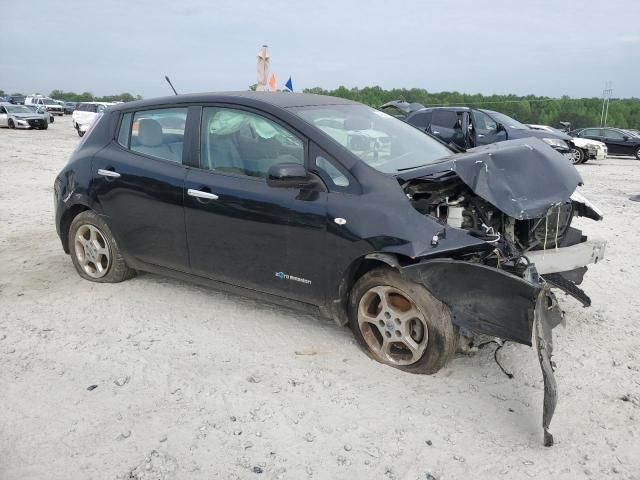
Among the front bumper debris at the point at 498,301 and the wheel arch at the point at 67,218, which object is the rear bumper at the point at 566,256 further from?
the wheel arch at the point at 67,218

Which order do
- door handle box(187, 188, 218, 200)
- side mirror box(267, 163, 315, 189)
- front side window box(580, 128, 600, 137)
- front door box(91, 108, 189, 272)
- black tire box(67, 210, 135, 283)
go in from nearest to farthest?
side mirror box(267, 163, 315, 189) < door handle box(187, 188, 218, 200) < front door box(91, 108, 189, 272) < black tire box(67, 210, 135, 283) < front side window box(580, 128, 600, 137)

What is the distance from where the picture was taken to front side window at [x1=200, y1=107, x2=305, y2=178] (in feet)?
13.3

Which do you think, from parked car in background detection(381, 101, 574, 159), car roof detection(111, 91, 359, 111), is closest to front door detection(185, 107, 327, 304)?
car roof detection(111, 91, 359, 111)

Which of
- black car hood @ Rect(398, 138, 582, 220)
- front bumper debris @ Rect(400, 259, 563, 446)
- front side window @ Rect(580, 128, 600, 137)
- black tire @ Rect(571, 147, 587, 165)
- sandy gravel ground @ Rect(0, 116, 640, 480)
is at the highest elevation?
black car hood @ Rect(398, 138, 582, 220)

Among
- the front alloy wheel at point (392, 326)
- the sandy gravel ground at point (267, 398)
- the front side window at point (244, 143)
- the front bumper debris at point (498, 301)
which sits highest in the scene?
the front side window at point (244, 143)

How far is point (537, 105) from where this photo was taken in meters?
38.9

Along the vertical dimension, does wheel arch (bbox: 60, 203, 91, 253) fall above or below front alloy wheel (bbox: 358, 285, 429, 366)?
above

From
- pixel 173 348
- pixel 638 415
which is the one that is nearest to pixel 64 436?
pixel 173 348

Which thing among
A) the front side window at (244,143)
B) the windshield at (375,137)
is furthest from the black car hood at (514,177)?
the front side window at (244,143)

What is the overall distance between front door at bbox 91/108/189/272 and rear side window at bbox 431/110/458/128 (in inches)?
418

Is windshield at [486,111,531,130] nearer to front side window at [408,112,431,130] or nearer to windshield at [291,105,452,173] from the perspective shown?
front side window at [408,112,431,130]

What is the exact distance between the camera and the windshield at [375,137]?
4023mm

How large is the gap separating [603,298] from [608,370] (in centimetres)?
147

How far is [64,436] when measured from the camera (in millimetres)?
3033
